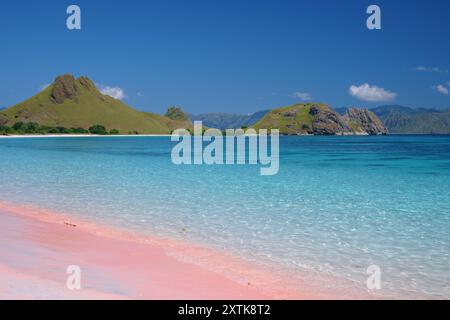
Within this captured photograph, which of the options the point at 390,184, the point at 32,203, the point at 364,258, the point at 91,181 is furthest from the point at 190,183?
the point at 364,258

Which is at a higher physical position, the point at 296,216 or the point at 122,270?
the point at 296,216

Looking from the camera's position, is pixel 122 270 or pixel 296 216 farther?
pixel 296 216

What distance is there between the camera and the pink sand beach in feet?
27.6

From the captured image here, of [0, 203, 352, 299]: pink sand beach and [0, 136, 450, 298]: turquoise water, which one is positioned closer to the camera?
[0, 203, 352, 299]: pink sand beach

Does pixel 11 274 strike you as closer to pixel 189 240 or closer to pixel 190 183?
pixel 189 240

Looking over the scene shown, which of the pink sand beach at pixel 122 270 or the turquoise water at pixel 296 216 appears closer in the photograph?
the pink sand beach at pixel 122 270

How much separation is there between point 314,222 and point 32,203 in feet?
43.5

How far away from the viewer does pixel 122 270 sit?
33.1 ft

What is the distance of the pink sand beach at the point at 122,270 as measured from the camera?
8.41 metres

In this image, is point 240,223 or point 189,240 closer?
point 189,240
